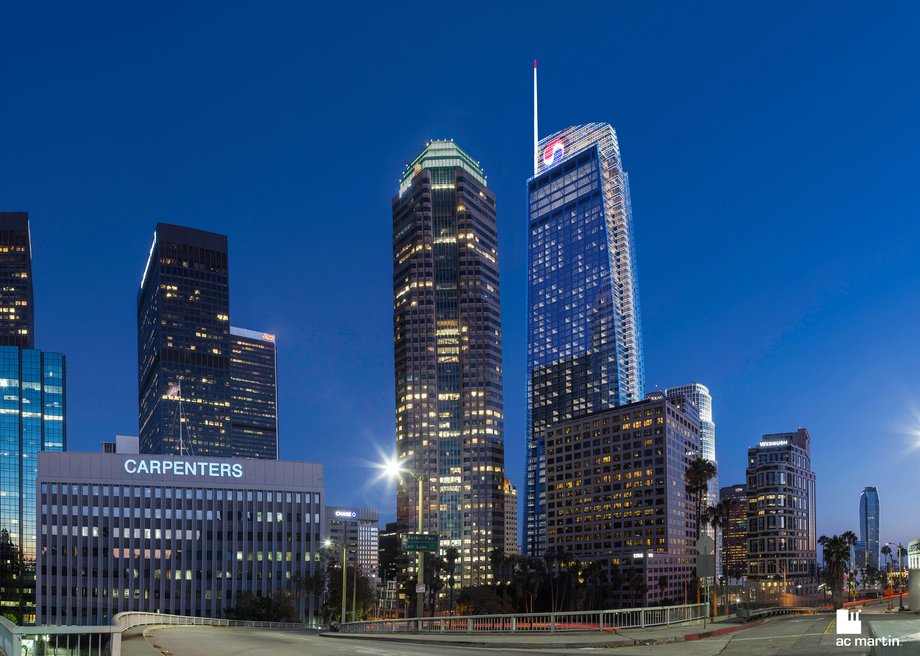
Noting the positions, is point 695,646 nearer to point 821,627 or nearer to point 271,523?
point 821,627

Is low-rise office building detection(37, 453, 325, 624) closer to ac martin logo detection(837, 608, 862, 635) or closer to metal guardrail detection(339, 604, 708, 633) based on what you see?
metal guardrail detection(339, 604, 708, 633)

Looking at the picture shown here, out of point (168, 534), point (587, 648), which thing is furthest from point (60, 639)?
point (168, 534)

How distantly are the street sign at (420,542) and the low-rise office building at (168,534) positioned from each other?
13091 centimetres

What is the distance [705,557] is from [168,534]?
160040mm

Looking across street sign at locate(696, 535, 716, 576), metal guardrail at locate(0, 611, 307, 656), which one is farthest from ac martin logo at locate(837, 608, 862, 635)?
metal guardrail at locate(0, 611, 307, 656)

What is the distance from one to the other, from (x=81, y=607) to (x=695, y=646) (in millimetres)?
166650

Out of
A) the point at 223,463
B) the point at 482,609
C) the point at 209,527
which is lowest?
the point at 482,609

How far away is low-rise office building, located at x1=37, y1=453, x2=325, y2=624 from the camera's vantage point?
165875mm

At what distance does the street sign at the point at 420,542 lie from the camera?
143 feet

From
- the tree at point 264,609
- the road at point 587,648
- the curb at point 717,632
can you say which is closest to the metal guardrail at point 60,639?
the road at point 587,648

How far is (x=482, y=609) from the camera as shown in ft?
553

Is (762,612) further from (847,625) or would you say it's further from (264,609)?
(264,609)

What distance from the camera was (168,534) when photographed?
171250mm

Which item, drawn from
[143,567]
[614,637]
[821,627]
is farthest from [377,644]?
[143,567]
